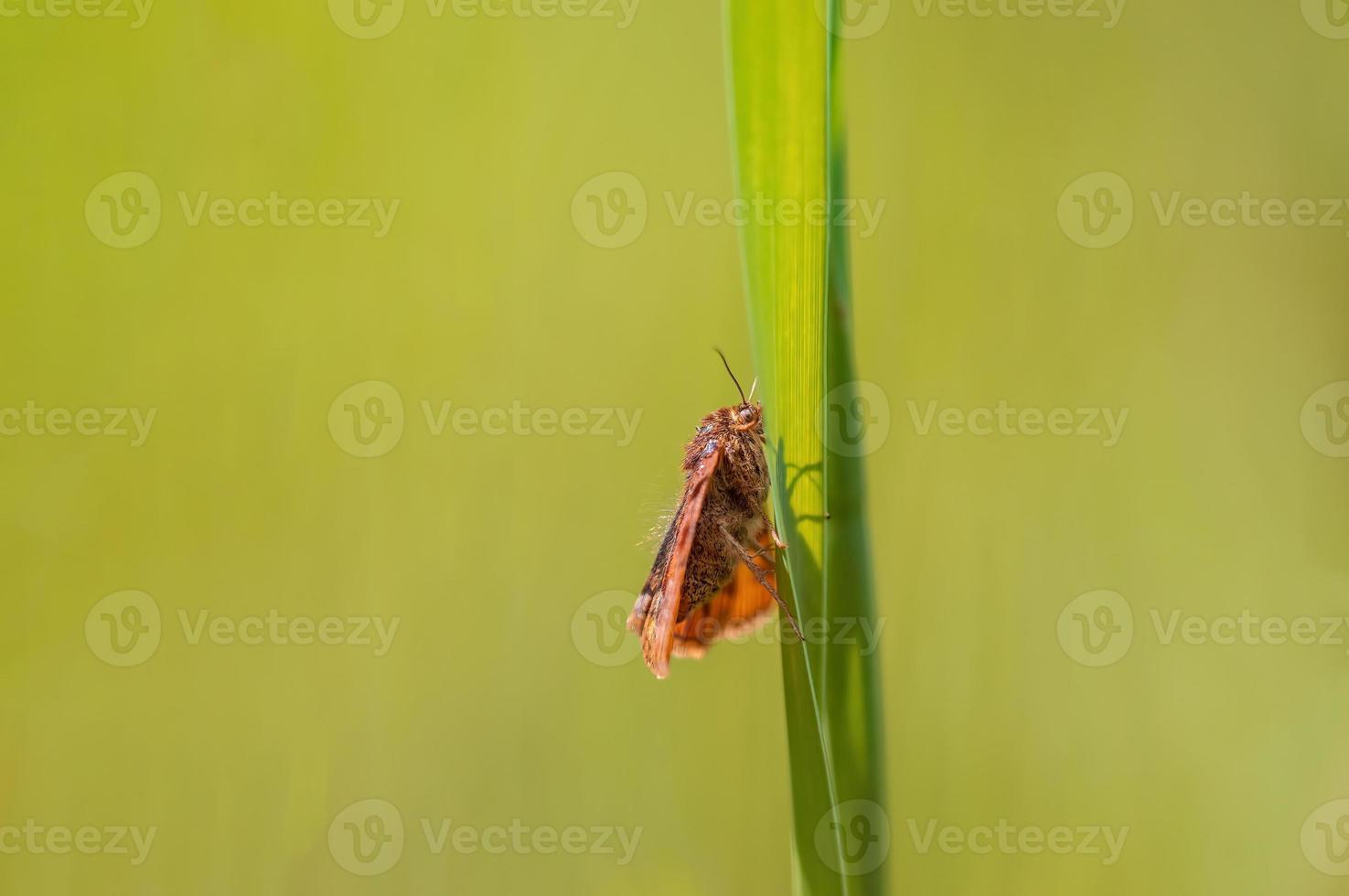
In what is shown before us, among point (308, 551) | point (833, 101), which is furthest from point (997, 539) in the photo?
point (308, 551)

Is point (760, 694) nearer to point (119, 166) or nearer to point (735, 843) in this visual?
point (735, 843)

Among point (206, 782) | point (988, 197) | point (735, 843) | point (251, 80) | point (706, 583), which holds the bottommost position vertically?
point (735, 843)

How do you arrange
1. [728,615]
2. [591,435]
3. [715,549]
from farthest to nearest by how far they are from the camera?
[591,435] → [728,615] → [715,549]

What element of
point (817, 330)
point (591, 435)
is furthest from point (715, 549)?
point (817, 330)

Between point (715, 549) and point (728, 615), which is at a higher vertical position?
point (715, 549)

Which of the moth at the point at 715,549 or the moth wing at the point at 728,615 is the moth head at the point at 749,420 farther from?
the moth wing at the point at 728,615

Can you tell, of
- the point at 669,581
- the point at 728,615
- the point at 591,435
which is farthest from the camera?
the point at 591,435

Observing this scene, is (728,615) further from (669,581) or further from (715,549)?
(669,581)

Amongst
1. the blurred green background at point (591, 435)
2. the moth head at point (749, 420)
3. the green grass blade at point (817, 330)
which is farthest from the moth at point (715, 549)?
the green grass blade at point (817, 330)
